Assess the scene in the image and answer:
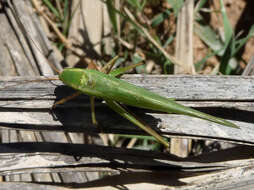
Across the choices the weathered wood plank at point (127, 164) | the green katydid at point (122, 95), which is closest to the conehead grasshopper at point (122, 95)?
the green katydid at point (122, 95)

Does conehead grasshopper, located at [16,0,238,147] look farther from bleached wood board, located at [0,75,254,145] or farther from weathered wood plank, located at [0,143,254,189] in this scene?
weathered wood plank, located at [0,143,254,189]

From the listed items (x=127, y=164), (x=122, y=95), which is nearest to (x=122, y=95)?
(x=122, y=95)

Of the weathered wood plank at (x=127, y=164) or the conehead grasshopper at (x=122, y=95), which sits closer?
the conehead grasshopper at (x=122, y=95)

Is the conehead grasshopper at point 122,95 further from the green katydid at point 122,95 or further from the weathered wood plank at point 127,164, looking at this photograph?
the weathered wood plank at point 127,164

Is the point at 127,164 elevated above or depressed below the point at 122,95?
below

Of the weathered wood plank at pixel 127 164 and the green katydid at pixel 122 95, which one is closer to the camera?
the green katydid at pixel 122 95

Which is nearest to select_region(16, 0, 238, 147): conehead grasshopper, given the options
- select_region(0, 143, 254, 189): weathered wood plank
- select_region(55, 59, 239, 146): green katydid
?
select_region(55, 59, 239, 146): green katydid

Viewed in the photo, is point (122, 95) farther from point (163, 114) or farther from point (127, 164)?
point (127, 164)

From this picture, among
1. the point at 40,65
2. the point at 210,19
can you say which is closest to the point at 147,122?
the point at 40,65

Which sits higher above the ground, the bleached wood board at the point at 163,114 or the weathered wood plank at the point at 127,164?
the bleached wood board at the point at 163,114
